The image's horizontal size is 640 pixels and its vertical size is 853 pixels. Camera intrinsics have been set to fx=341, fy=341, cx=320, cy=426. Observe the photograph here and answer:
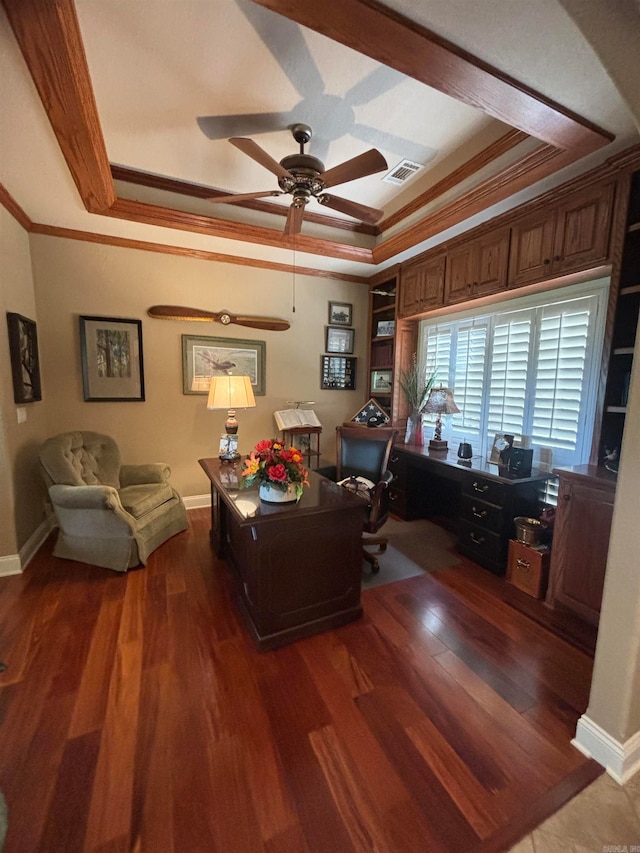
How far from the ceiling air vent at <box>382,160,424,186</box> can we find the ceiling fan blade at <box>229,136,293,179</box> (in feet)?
3.52

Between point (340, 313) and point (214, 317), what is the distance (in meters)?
1.57

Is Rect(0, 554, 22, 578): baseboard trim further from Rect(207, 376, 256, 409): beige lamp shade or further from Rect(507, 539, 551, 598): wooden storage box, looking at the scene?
Rect(507, 539, 551, 598): wooden storage box

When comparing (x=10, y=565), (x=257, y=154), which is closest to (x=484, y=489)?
(x=257, y=154)

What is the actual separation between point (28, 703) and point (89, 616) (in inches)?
23.8

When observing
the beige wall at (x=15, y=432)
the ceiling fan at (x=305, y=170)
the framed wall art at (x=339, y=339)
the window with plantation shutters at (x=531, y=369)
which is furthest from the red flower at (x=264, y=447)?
the framed wall art at (x=339, y=339)

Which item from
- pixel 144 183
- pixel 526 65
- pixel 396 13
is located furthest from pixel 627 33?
pixel 144 183

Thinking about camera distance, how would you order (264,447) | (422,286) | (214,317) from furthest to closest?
(214,317) → (422,286) → (264,447)

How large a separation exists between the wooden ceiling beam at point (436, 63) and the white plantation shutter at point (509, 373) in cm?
132

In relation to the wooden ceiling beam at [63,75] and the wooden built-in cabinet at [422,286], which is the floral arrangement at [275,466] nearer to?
the wooden ceiling beam at [63,75]

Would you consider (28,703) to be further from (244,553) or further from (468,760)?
(468,760)

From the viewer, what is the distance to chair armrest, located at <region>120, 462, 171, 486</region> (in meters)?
3.25

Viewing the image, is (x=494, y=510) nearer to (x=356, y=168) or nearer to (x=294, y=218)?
(x=356, y=168)

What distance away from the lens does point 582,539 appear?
206 centimetres

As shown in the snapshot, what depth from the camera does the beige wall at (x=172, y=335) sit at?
10.6 feet
